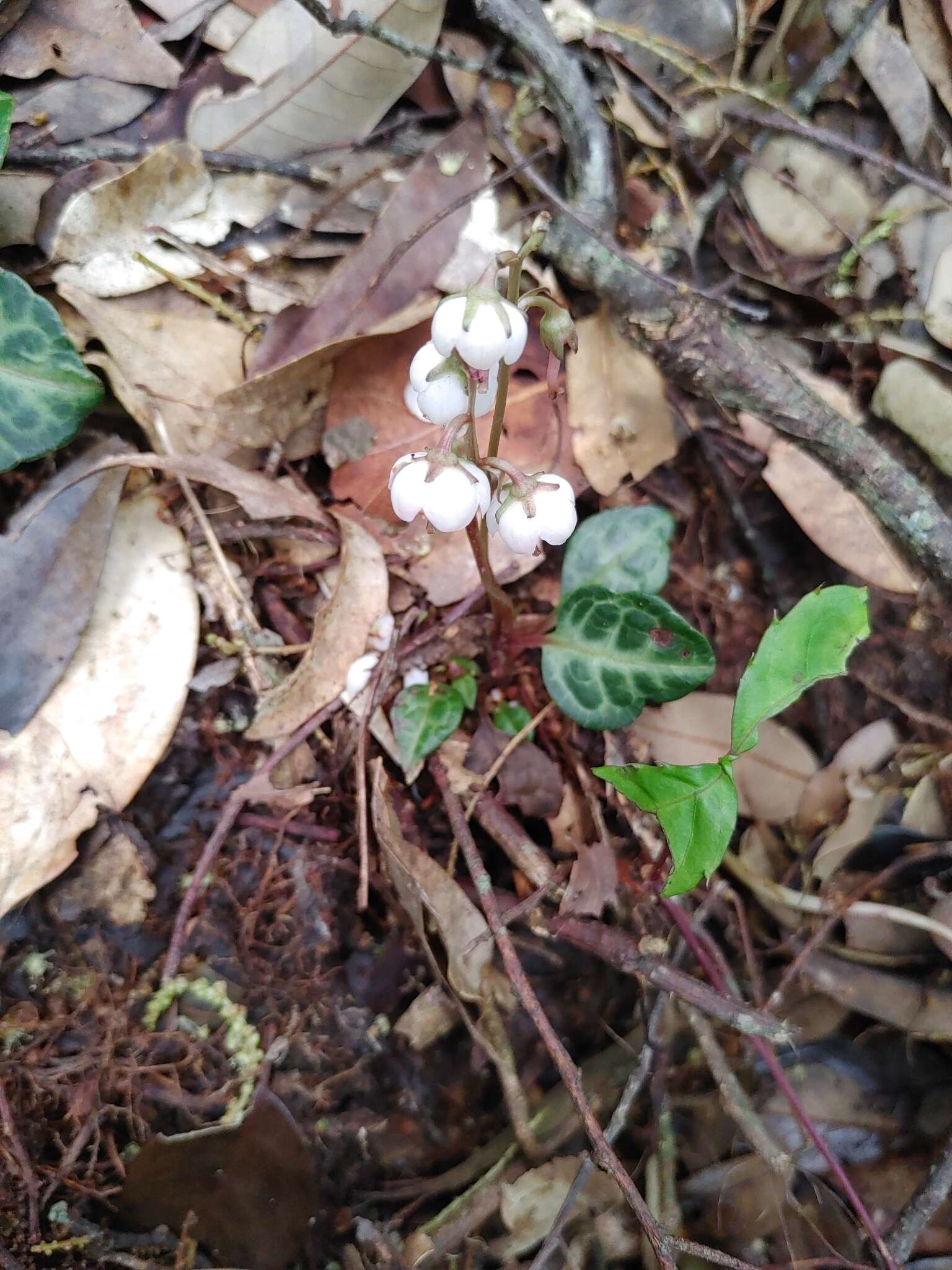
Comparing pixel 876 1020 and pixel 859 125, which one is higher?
pixel 859 125

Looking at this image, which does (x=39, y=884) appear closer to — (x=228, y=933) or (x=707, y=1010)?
(x=228, y=933)

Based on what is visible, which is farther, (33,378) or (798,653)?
(33,378)

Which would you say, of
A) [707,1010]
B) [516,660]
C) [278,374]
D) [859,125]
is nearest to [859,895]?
[707,1010]

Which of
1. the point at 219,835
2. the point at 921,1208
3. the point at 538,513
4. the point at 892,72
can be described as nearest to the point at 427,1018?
the point at 219,835

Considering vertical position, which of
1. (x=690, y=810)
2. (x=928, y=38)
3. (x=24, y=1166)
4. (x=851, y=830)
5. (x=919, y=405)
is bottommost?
(x=24, y=1166)

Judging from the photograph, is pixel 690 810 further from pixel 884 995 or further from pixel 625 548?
pixel 884 995
